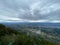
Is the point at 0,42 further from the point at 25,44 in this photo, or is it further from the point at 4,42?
the point at 25,44

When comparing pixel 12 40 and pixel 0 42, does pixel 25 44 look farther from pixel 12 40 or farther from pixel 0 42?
pixel 0 42

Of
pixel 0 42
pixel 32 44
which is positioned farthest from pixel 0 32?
pixel 32 44

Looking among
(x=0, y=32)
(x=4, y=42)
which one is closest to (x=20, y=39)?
(x=4, y=42)

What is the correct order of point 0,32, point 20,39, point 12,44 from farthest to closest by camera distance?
point 0,32, point 20,39, point 12,44

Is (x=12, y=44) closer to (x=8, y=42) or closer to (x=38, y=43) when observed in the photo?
(x=8, y=42)

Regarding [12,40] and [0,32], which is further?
[0,32]

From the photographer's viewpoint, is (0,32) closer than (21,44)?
No

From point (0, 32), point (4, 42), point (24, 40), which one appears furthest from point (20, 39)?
point (0, 32)

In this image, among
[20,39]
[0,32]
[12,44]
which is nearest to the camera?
[12,44]
